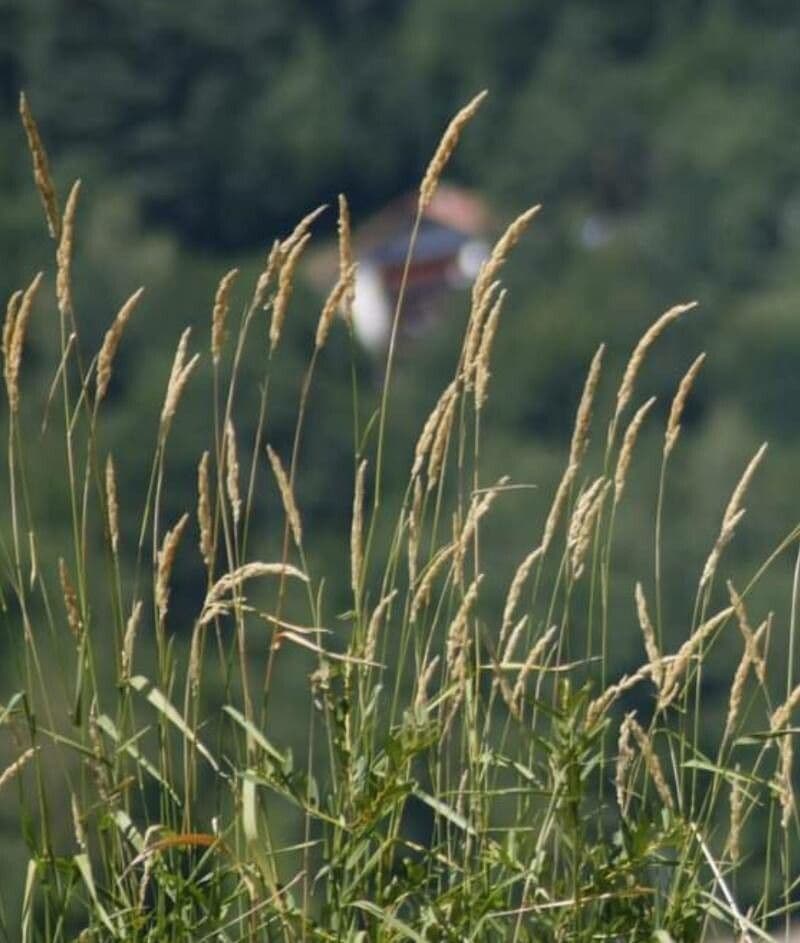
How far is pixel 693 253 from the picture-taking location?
131 feet

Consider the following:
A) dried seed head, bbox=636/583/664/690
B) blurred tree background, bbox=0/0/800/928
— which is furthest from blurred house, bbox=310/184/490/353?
dried seed head, bbox=636/583/664/690

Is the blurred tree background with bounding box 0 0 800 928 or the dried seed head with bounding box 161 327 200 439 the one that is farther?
the blurred tree background with bounding box 0 0 800 928

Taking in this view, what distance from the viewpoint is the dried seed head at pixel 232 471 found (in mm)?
1409

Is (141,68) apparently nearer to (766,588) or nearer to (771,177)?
(771,177)

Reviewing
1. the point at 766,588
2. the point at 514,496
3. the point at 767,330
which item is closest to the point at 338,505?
the point at 514,496

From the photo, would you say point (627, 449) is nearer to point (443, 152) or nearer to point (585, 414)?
point (585, 414)

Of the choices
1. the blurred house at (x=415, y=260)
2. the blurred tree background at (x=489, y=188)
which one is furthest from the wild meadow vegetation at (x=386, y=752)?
the blurred house at (x=415, y=260)

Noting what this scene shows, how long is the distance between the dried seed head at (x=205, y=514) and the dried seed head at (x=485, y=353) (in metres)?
0.16

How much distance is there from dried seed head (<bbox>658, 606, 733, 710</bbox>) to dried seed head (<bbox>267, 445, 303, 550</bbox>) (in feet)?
0.71

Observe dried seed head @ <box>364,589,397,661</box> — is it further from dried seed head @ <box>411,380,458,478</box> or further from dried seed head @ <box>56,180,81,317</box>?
dried seed head @ <box>56,180,81,317</box>

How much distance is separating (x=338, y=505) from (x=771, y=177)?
54.6ft

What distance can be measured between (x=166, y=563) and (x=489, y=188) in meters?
42.4

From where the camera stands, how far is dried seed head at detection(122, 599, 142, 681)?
1382mm

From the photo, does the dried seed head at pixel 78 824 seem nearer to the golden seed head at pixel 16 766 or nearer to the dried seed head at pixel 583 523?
the golden seed head at pixel 16 766
